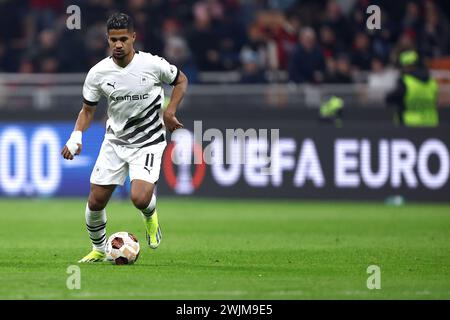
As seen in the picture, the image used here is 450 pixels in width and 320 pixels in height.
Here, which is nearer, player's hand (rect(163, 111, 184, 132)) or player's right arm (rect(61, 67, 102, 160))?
player's hand (rect(163, 111, 184, 132))

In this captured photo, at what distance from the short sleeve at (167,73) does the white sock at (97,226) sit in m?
1.39

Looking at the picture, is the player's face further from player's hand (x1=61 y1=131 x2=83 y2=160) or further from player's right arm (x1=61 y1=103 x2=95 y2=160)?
player's hand (x1=61 y1=131 x2=83 y2=160)

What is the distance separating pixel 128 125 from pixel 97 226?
1003 millimetres

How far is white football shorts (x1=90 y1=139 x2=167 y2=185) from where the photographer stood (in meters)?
11.3

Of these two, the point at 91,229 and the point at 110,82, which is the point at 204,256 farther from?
the point at 110,82

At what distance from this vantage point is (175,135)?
20141 millimetres

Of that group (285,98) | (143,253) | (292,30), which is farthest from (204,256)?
(292,30)

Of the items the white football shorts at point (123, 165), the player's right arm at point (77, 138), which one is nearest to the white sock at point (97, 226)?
the white football shorts at point (123, 165)

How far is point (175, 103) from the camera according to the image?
11359 mm

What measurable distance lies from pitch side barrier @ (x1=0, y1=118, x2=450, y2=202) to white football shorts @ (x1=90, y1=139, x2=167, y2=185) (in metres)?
8.36

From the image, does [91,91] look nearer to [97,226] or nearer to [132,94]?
[132,94]

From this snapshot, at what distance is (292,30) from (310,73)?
6.49 feet

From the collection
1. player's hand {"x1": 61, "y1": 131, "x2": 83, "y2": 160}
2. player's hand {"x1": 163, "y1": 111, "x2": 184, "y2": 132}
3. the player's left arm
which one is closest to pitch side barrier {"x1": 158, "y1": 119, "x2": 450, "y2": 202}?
the player's left arm

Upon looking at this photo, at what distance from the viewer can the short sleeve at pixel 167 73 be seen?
37.4ft
